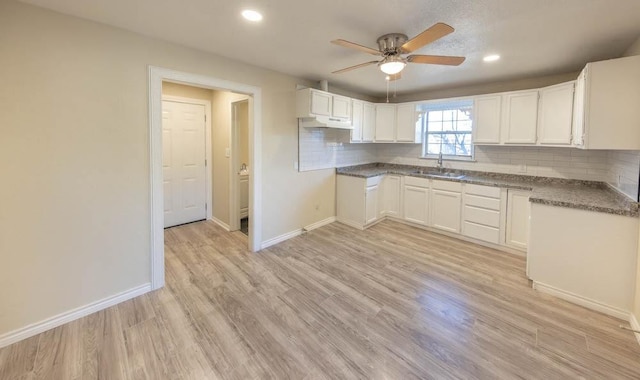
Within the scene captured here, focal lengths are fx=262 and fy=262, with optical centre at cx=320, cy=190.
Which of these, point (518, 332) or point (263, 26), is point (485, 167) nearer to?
point (518, 332)

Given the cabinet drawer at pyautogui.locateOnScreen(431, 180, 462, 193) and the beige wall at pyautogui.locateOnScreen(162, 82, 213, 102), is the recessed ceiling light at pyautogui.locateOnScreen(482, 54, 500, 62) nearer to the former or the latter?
the cabinet drawer at pyautogui.locateOnScreen(431, 180, 462, 193)

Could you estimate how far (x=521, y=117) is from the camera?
144 inches

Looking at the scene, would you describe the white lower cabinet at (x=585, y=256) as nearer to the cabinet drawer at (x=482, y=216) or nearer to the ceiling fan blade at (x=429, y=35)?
the cabinet drawer at (x=482, y=216)

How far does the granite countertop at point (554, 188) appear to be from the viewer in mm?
2385

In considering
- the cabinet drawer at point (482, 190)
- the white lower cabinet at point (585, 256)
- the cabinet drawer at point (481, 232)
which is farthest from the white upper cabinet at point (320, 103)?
the white lower cabinet at point (585, 256)

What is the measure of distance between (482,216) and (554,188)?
0.89 metres

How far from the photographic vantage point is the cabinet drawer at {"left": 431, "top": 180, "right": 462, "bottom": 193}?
4.04 metres

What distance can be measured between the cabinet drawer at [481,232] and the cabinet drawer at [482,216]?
58mm

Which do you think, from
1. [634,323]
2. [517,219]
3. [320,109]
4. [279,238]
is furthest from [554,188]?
[279,238]

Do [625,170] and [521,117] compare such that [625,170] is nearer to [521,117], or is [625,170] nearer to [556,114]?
[556,114]

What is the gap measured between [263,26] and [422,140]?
3.72 m

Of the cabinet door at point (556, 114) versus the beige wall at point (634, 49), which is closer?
the beige wall at point (634, 49)

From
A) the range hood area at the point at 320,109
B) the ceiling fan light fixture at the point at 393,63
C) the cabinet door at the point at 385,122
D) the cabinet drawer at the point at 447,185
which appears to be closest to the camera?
the ceiling fan light fixture at the point at 393,63

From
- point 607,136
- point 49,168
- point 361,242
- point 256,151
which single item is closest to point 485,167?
point 607,136
